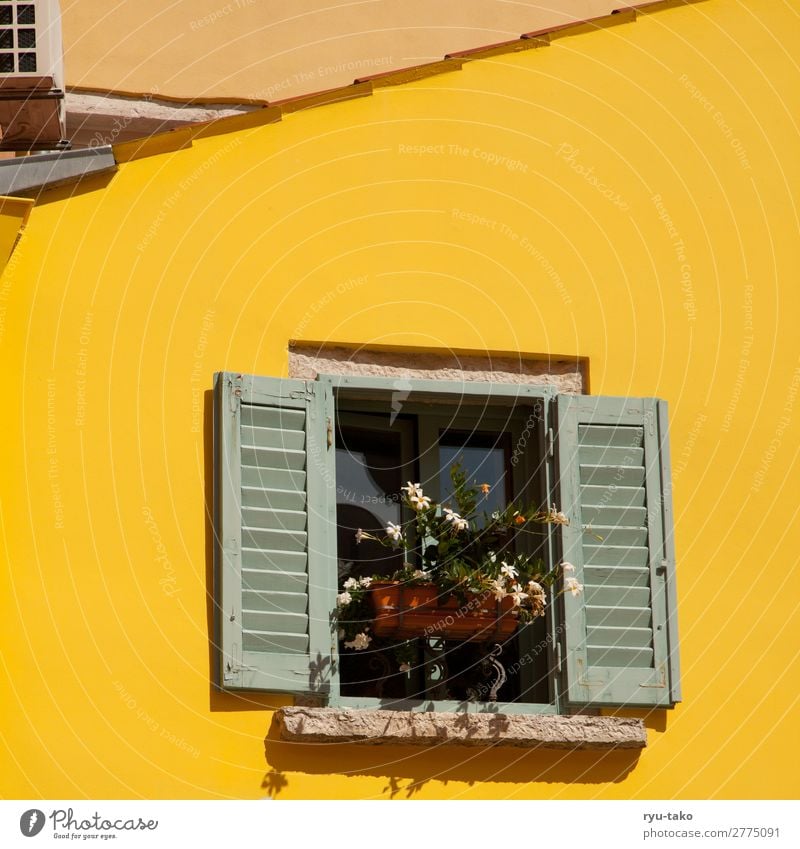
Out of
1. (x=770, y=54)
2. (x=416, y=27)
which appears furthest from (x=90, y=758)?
(x=416, y=27)

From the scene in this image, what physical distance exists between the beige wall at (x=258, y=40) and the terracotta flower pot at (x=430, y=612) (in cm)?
333

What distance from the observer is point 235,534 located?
661 centimetres

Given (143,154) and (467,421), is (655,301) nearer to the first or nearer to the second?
(467,421)

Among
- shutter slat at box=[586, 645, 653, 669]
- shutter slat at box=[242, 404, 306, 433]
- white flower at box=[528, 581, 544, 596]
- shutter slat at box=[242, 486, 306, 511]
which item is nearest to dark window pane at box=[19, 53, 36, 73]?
shutter slat at box=[242, 404, 306, 433]

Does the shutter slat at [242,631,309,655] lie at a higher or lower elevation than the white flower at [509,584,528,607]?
lower

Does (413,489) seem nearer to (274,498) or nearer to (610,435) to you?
(274,498)

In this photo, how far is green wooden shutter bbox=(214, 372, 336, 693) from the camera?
6.50m

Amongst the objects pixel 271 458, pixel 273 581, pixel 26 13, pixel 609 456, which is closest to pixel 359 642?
pixel 273 581

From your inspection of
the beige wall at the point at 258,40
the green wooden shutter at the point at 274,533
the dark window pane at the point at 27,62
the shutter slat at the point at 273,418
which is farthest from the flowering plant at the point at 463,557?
the beige wall at the point at 258,40

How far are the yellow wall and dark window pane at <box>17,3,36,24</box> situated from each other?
615mm

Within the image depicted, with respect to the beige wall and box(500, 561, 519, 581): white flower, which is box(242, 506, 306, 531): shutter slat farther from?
the beige wall

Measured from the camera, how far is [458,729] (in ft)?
21.4

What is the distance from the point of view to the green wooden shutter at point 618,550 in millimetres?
6746

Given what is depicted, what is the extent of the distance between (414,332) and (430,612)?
1.12m
